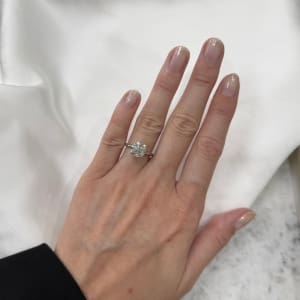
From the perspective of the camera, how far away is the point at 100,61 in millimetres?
735

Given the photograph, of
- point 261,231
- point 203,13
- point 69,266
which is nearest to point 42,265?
point 69,266

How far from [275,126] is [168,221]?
19 cm

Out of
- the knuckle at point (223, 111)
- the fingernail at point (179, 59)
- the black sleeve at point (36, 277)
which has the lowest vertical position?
the black sleeve at point (36, 277)

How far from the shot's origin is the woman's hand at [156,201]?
0.61 meters

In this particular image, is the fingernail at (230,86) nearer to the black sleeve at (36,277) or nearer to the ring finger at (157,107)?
the ring finger at (157,107)

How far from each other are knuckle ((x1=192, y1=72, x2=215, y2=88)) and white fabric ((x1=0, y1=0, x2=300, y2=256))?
0.19ft

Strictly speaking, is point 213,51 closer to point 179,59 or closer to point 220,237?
point 179,59

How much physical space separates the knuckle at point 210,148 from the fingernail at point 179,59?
95mm

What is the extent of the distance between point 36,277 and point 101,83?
0.28 m

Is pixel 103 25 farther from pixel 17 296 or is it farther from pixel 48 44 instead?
pixel 17 296

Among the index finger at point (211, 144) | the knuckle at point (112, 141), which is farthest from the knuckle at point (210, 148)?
the knuckle at point (112, 141)

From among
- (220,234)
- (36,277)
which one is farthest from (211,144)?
(36,277)

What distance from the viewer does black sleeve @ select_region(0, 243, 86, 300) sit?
0.58 m

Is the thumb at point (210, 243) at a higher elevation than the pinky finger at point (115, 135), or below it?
below
